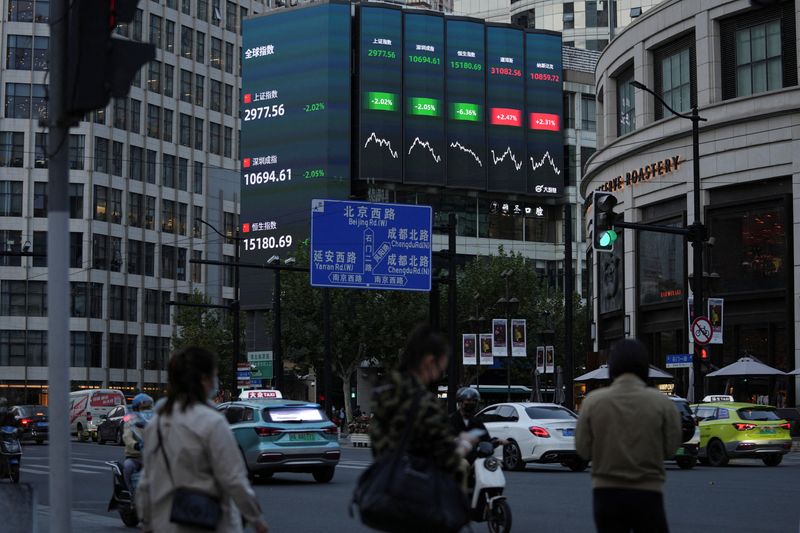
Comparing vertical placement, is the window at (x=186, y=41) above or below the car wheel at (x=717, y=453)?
above

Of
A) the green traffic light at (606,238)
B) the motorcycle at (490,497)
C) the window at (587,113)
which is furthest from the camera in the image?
the window at (587,113)

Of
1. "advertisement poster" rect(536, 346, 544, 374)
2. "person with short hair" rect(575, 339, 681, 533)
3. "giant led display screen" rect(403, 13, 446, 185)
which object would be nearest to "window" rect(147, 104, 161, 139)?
"giant led display screen" rect(403, 13, 446, 185)

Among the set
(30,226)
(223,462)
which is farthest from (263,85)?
(223,462)

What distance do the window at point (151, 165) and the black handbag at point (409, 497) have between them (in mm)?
99798

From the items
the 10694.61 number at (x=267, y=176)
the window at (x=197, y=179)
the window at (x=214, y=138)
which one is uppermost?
the window at (x=214, y=138)

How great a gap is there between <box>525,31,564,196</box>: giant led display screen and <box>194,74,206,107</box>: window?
2978cm

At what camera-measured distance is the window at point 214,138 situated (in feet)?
362

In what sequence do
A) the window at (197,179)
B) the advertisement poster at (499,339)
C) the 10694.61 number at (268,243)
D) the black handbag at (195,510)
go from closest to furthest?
the black handbag at (195,510) → the advertisement poster at (499,339) → the 10694.61 number at (268,243) → the window at (197,179)

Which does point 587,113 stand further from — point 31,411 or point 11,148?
point 31,411

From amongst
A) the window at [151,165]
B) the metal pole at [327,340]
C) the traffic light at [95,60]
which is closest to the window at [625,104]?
the metal pole at [327,340]

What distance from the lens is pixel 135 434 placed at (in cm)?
1513

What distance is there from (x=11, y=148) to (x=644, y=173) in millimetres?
60326

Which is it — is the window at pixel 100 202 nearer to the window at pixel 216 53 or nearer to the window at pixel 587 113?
the window at pixel 216 53

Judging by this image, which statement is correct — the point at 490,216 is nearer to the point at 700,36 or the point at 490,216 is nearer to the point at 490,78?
the point at 490,78
